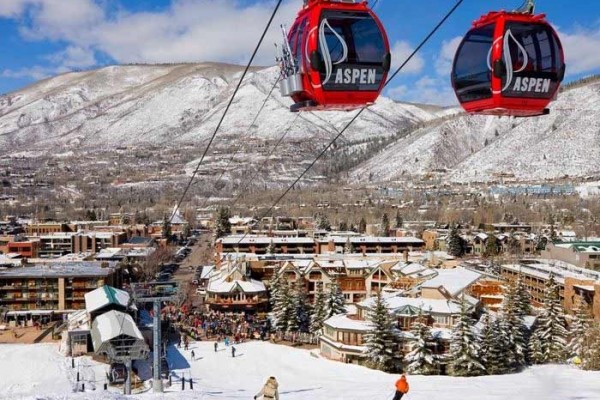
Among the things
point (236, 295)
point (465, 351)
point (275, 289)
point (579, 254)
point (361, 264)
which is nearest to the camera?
point (465, 351)

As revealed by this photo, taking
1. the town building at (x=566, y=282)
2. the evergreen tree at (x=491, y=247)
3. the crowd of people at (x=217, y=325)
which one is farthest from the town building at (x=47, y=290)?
the evergreen tree at (x=491, y=247)

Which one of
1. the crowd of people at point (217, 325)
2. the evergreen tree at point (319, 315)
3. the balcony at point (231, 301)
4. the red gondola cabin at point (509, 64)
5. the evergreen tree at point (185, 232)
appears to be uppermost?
the red gondola cabin at point (509, 64)

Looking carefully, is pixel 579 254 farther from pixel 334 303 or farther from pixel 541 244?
pixel 334 303

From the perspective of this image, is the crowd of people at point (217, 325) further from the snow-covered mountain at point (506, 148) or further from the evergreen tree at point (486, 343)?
the snow-covered mountain at point (506, 148)

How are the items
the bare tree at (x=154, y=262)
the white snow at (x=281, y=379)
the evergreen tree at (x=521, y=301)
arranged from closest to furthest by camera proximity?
1. the white snow at (x=281, y=379)
2. the evergreen tree at (x=521, y=301)
3. the bare tree at (x=154, y=262)

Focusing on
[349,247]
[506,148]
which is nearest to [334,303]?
[349,247]

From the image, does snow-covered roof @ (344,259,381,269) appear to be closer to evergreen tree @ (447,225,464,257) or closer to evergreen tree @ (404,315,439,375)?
evergreen tree @ (404,315,439,375)

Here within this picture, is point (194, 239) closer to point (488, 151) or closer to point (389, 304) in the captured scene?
point (389, 304)
